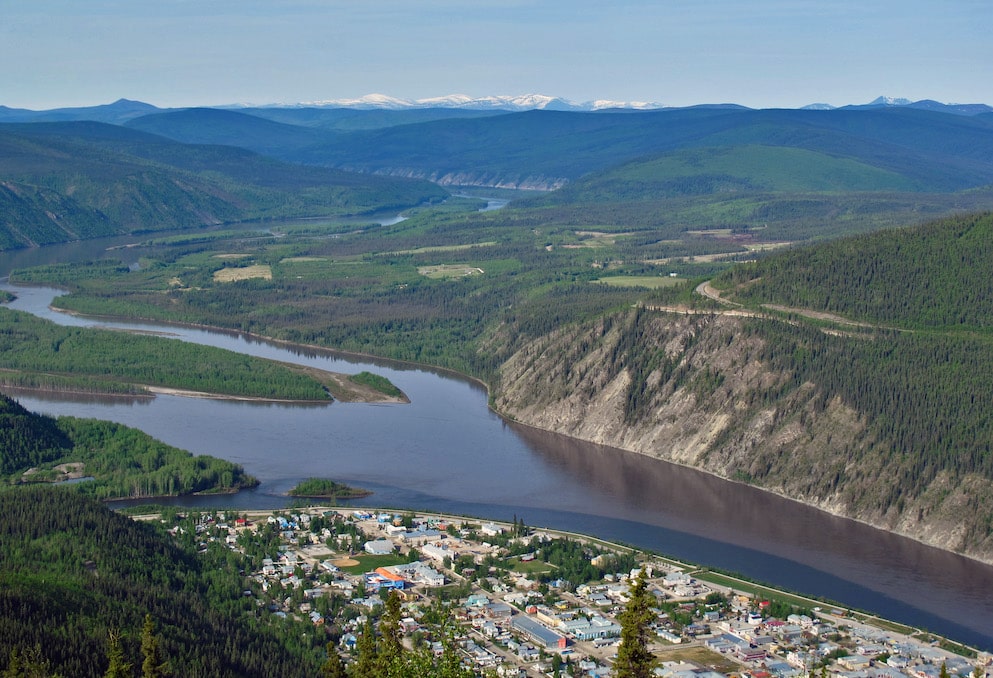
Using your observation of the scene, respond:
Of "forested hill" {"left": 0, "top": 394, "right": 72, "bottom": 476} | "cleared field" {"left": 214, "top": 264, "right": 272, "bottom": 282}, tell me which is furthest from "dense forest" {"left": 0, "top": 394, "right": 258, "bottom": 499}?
"cleared field" {"left": 214, "top": 264, "right": 272, "bottom": 282}

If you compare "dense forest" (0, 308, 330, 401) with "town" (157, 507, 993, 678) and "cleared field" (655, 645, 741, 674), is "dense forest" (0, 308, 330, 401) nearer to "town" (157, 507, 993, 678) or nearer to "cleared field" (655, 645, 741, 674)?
"town" (157, 507, 993, 678)

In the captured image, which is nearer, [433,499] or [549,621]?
Result: [549,621]

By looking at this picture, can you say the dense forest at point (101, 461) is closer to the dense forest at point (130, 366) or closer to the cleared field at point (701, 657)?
the dense forest at point (130, 366)

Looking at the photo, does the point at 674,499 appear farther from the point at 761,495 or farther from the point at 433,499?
the point at 433,499

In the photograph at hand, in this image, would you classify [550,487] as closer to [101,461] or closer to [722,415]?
[722,415]

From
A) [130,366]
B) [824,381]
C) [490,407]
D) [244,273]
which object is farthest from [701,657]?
[244,273]

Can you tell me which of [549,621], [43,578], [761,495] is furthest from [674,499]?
[43,578]
